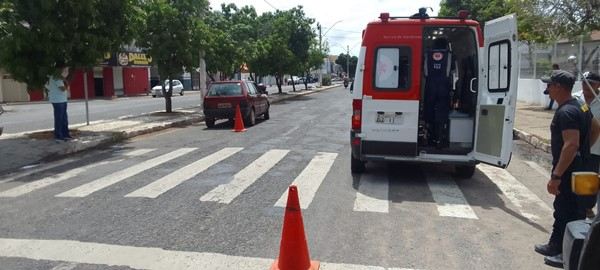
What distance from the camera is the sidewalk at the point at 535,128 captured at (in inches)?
482

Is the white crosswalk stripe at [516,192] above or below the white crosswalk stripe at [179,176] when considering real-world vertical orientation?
below

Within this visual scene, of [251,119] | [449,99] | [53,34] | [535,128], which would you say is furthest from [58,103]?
[535,128]

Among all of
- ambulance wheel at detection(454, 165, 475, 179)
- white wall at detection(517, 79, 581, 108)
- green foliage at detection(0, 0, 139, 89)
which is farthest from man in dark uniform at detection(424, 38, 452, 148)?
white wall at detection(517, 79, 581, 108)

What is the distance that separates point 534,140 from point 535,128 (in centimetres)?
205

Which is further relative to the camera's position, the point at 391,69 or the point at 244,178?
the point at 244,178

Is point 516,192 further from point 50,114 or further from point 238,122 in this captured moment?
point 50,114

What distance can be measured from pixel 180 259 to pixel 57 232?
67.5 inches

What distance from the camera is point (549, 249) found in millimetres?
4859

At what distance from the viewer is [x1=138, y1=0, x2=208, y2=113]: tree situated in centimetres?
1975

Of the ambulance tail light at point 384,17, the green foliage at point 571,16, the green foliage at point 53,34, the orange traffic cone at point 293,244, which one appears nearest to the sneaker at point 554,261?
the orange traffic cone at point 293,244

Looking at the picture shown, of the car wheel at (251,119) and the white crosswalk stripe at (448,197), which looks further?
the car wheel at (251,119)

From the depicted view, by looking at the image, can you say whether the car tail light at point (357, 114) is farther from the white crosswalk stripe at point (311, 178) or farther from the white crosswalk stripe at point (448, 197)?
the white crosswalk stripe at point (448, 197)

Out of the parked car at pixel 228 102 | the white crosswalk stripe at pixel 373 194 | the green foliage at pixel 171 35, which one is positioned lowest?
the white crosswalk stripe at pixel 373 194

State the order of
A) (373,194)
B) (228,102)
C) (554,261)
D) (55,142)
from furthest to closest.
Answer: (228,102) → (55,142) → (373,194) → (554,261)
